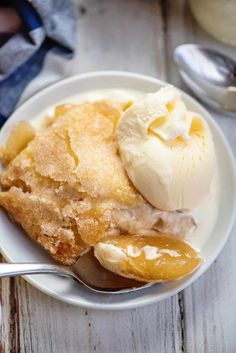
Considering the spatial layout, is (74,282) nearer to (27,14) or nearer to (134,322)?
(134,322)

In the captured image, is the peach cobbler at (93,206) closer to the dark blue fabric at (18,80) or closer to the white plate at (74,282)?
the white plate at (74,282)

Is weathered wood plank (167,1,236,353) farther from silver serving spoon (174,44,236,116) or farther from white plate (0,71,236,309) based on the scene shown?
silver serving spoon (174,44,236,116)

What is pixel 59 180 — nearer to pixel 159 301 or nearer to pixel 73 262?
pixel 73 262

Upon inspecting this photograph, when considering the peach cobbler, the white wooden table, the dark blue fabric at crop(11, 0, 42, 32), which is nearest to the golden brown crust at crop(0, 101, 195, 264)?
the peach cobbler

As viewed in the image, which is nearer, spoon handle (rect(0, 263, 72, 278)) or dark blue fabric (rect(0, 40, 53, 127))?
spoon handle (rect(0, 263, 72, 278))

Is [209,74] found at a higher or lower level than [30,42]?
lower

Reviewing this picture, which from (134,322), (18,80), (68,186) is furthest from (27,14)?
(134,322)

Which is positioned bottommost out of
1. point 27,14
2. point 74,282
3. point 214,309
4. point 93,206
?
point 214,309
